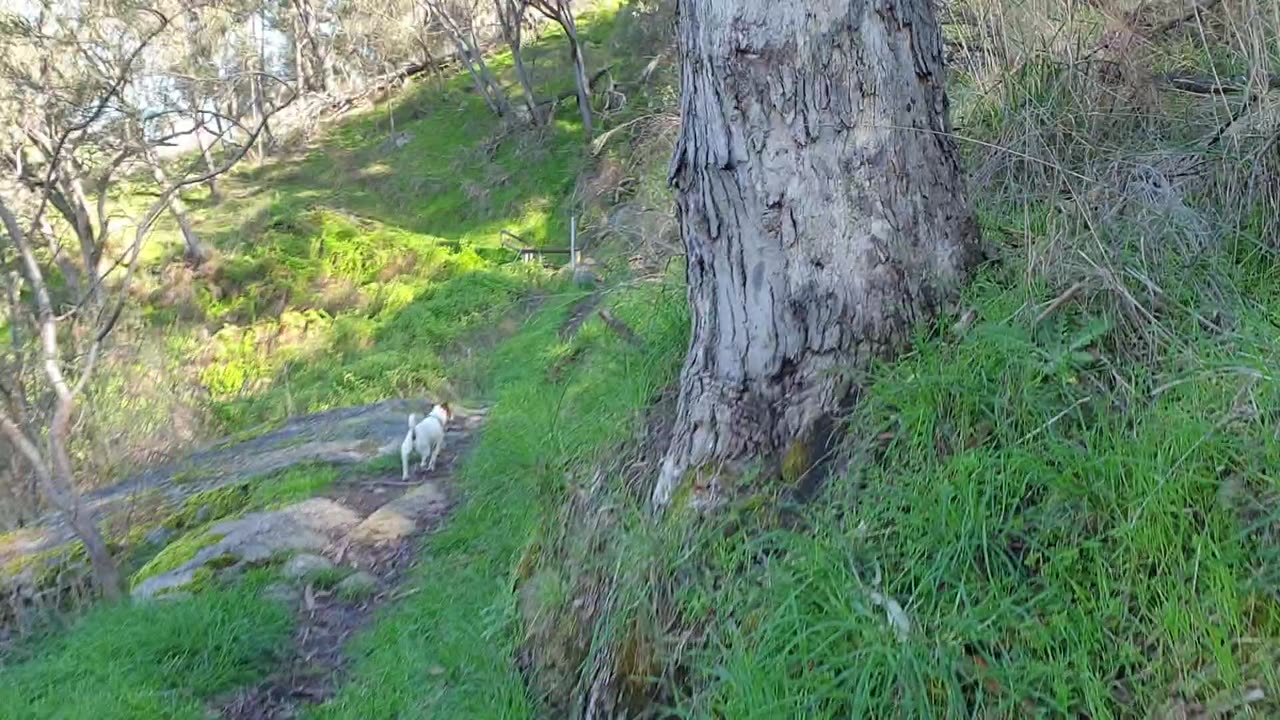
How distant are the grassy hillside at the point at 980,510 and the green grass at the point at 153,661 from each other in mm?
19

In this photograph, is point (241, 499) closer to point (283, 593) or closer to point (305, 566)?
point (305, 566)

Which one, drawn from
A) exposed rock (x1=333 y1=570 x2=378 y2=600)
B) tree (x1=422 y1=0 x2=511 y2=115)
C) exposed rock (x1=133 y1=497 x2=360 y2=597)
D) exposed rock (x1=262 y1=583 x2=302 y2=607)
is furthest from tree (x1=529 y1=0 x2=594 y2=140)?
exposed rock (x1=262 y1=583 x2=302 y2=607)

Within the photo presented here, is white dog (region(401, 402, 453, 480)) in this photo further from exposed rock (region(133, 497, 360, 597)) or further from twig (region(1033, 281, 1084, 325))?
twig (region(1033, 281, 1084, 325))

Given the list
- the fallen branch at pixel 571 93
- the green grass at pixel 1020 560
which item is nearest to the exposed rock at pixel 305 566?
the green grass at pixel 1020 560

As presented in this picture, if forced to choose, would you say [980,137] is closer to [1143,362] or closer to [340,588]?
[1143,362]

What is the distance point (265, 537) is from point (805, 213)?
4033 millimetres

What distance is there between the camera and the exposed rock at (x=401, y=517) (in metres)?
5.88

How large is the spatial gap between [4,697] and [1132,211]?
16.1 feet

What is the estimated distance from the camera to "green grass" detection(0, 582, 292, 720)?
157 inches

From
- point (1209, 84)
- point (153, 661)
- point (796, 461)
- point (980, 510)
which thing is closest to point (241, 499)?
point (153, 661)

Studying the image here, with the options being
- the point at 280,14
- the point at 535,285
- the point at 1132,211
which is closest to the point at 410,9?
the point at 280,14

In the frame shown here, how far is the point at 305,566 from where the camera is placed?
5.38 metres

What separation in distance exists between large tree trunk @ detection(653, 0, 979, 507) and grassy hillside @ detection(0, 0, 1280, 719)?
5.4 inches

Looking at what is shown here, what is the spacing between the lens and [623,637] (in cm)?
280
